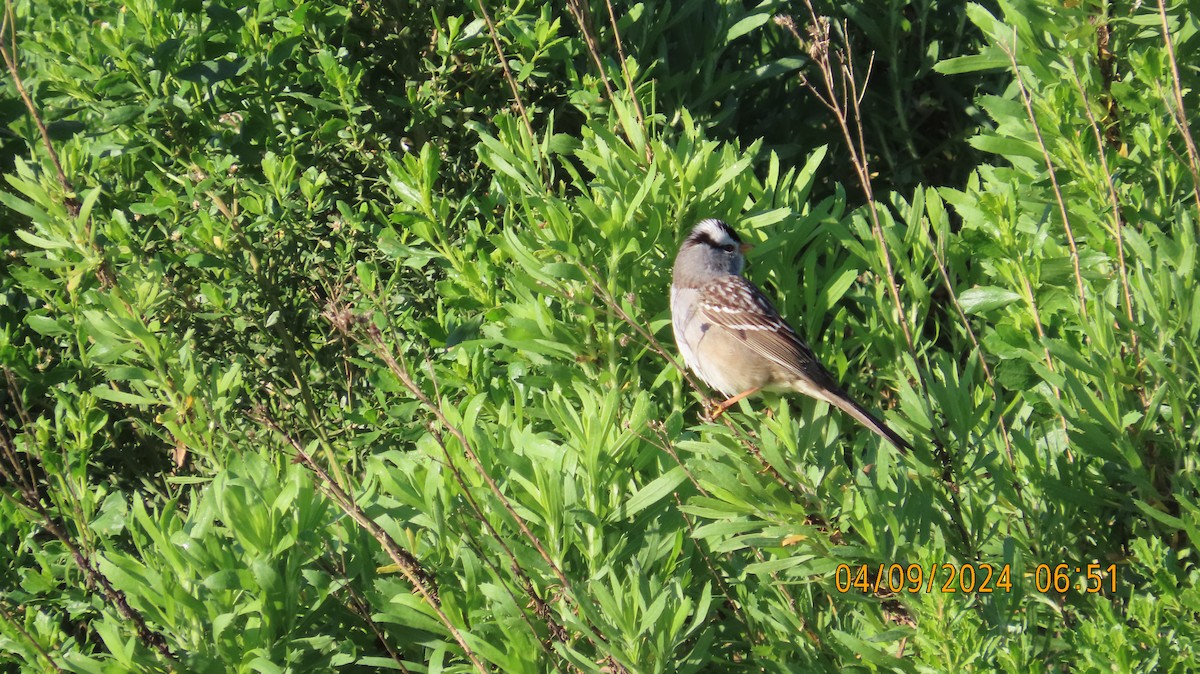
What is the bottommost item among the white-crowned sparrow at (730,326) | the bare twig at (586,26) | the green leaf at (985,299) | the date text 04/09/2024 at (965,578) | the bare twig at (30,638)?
the white-crowned sparrow at (730,326)

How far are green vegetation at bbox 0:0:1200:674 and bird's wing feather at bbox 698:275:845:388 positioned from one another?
191 millimetres

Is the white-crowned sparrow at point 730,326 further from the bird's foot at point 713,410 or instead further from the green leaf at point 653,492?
the green leaf at point 653,492

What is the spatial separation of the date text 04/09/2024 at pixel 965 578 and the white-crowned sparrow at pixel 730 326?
1407mm

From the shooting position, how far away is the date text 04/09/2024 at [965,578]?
2393 mm

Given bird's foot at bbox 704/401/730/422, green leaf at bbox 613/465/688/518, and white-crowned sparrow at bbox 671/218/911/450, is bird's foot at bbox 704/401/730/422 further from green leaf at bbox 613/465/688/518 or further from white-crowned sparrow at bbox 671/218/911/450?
green leaf at bbox 613/465/688/518

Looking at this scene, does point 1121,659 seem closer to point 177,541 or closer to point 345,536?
point 345,536

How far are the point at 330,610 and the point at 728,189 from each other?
1898mm

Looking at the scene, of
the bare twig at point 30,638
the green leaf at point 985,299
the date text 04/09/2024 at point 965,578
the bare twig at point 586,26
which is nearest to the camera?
the date text 04/09/2024 at point 965,578

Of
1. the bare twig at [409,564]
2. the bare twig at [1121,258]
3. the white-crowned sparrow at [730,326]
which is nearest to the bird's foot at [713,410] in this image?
the white-crowned sparrow at [730,326]

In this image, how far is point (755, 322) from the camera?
4.78 metres

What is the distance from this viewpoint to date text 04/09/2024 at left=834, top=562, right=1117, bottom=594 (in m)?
2.39

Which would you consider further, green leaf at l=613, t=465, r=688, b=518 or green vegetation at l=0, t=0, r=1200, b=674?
green leaf at l=613, t=465, r=688, b=518

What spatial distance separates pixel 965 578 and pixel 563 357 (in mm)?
1410

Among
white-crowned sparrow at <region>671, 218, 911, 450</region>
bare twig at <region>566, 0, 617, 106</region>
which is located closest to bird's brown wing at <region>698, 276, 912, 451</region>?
white-crowned sparrow at <region>671, 218, 911, 450</region>
